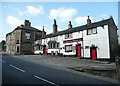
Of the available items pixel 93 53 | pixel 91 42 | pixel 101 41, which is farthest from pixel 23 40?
pixel 101 41

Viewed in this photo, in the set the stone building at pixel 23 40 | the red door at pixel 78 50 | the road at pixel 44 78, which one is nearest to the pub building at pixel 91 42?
the red door at pixel 78 50

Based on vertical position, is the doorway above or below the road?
above

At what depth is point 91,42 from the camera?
34000 millimetres

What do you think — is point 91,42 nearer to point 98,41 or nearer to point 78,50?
point 98,41

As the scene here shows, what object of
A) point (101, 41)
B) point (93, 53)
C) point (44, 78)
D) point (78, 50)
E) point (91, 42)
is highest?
point (101, 41)

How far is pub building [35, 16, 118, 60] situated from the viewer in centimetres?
3142

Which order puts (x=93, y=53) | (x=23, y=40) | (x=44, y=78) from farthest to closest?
(x=23, y=40) < (x=93, y=53) < (x=44, y=78)

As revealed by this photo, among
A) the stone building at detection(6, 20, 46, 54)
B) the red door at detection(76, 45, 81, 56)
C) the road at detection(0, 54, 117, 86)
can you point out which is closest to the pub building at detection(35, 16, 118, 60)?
the red door at detection(76, 45, 81, 56)

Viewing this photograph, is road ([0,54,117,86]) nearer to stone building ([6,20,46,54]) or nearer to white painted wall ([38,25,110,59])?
white painted wall ([38,25,110,59])

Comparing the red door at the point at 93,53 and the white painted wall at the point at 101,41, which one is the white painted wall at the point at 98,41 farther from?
the red door at the point at 93,53

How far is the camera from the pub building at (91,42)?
103ft

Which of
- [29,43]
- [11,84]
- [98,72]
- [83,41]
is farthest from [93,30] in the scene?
[29,43]

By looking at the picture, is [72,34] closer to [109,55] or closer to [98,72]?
[109,55]

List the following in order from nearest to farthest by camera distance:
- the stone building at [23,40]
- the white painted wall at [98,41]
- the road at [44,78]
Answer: the road at [44,78]
the white painted wall at [98,41]
the stone building at [23,40]
